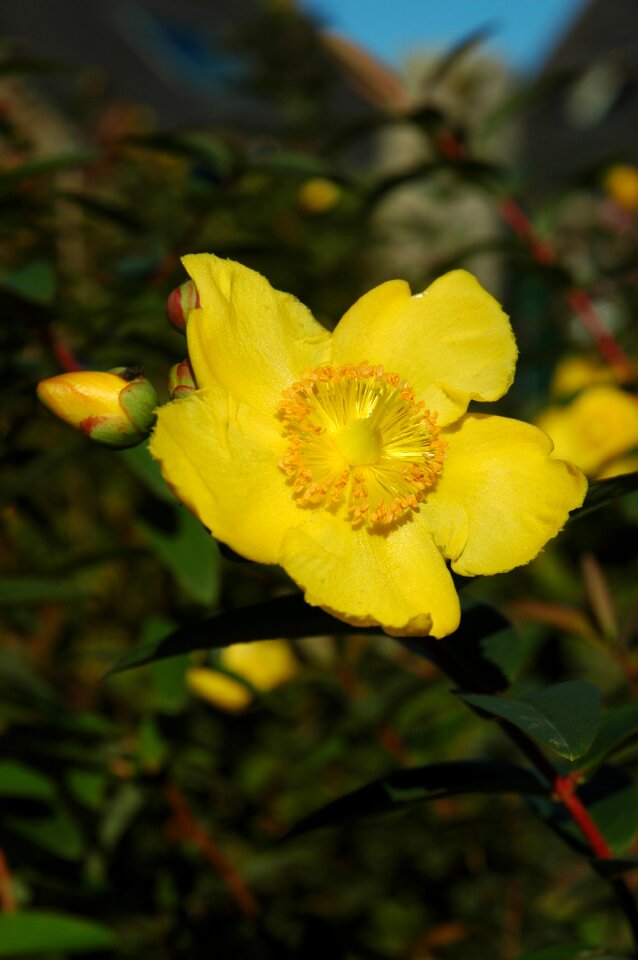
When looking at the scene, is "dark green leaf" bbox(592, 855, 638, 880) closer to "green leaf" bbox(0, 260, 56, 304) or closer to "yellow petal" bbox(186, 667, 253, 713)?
"green leaf" bbox(0, 260, 56, 304)

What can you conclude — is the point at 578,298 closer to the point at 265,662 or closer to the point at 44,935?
the point at 265,662

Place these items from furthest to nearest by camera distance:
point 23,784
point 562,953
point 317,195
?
1. point 317,195
2. point 23,784
3. point 562,953

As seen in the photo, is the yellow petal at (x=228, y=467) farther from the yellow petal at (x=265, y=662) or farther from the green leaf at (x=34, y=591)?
the yellow petal at (x=265, y=662)

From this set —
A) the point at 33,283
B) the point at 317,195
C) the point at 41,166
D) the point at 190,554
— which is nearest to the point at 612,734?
the point at 190,554

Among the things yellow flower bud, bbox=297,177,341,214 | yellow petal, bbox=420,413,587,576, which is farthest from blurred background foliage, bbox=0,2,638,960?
yellow flower bud, bbox=297,177,341,214

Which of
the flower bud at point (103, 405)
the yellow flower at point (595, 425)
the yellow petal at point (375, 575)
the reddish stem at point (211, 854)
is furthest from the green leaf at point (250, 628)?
the yellow flower at point (595, 425)

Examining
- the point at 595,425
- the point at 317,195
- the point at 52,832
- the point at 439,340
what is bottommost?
the point at 52,832
